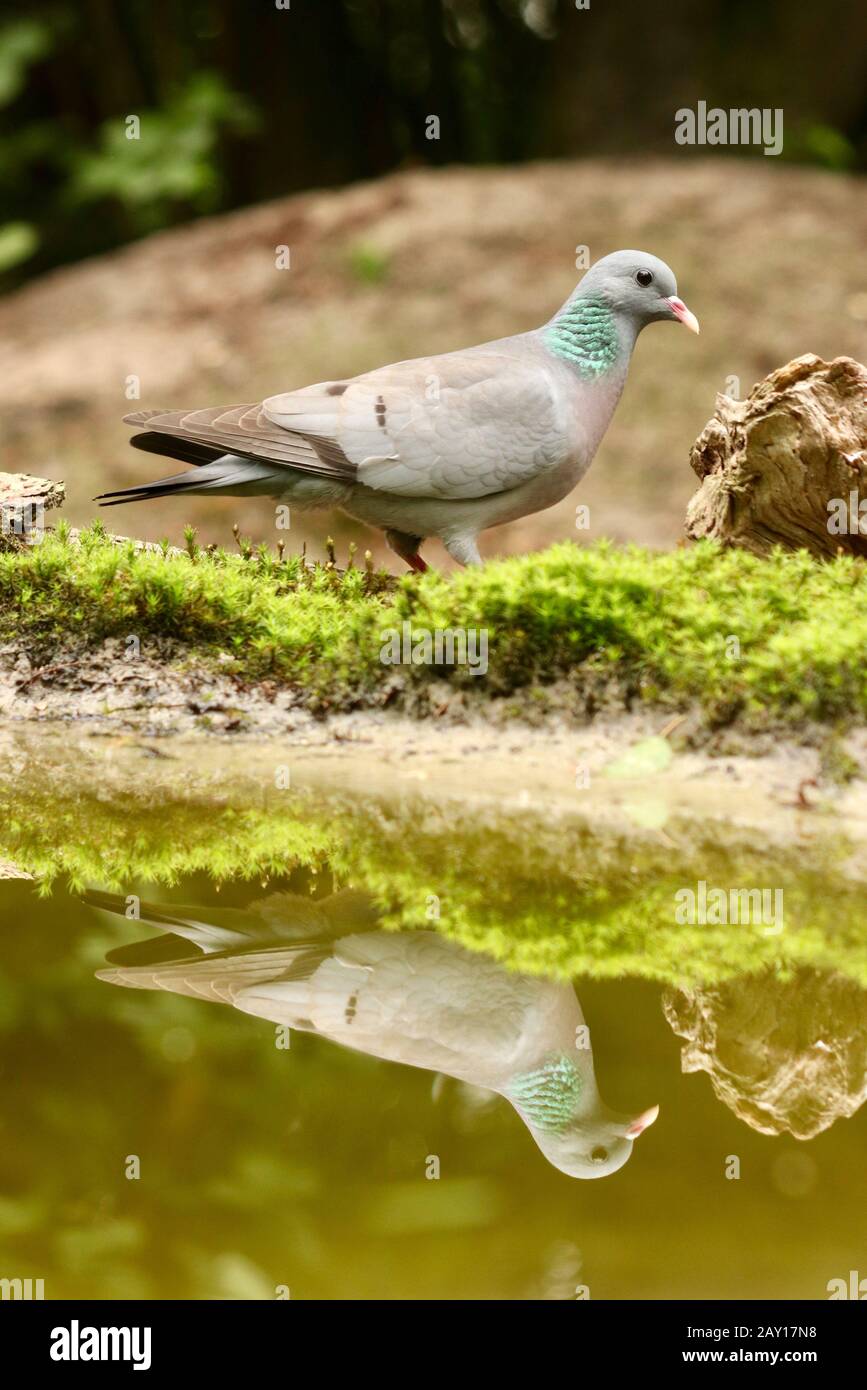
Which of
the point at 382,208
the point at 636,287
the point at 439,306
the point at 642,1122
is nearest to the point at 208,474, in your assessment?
the point at 636,287

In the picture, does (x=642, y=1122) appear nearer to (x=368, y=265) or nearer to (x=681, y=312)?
(x=681, y=312)

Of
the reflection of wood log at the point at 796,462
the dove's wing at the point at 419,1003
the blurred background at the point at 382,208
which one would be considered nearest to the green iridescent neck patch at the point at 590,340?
the reflection of wood log at the point at 796,462

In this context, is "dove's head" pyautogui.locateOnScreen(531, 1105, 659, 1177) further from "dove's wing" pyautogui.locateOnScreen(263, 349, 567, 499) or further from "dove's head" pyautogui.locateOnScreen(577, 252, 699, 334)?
"dove's head" pyautogui.locateOnScreen(577, 252, 699, 334)

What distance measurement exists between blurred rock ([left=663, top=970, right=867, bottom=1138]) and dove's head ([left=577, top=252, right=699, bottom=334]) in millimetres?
3045

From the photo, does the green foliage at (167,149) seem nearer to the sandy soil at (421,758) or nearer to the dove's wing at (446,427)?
the dove's wing at (446,427)

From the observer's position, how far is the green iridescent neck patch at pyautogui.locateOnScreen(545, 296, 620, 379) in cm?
532

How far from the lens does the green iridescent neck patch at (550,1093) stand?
2.46 meters

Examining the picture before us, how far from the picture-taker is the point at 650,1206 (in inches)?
85.6

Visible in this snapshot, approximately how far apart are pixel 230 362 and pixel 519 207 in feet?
8.88

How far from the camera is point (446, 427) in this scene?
501cm

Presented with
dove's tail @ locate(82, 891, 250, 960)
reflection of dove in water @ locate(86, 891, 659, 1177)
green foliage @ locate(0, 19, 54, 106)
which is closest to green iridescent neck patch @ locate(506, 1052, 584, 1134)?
reflection of dove in water @ locate(86, 891, 659, 1177)

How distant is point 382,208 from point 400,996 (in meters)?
10.1

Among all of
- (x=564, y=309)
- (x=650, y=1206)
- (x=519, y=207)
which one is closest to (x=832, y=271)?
(x=519, y=207)
